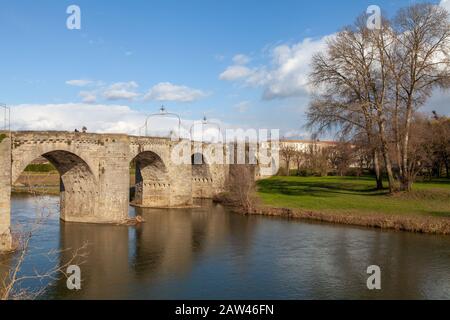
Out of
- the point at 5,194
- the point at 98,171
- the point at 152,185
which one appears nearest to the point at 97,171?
the point at 98,171

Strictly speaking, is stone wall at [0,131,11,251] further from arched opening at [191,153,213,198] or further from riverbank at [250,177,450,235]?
arched opening at [191,153,213,198]

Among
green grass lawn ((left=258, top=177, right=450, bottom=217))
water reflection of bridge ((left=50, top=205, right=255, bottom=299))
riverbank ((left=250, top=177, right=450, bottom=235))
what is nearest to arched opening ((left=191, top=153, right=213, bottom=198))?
green grass lawn ((left=258, top=177, right=450, bottom=217))

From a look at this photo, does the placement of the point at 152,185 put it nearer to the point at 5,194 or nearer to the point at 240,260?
the point at 5,194

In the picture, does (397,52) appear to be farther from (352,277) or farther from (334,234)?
(352,277)

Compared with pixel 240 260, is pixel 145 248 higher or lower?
higher

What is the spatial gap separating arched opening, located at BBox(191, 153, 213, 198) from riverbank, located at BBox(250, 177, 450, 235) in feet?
30.7

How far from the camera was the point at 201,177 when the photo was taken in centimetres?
5803

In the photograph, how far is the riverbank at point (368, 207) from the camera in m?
32.9

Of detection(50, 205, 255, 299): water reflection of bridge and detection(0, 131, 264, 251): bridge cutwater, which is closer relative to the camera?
detection(50, 205, 255, 299): water reflection of bridge

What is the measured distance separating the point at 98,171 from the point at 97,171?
132 mm

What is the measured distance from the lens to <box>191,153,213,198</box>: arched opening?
57.2 meters

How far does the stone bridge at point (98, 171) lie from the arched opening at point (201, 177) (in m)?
7.14
